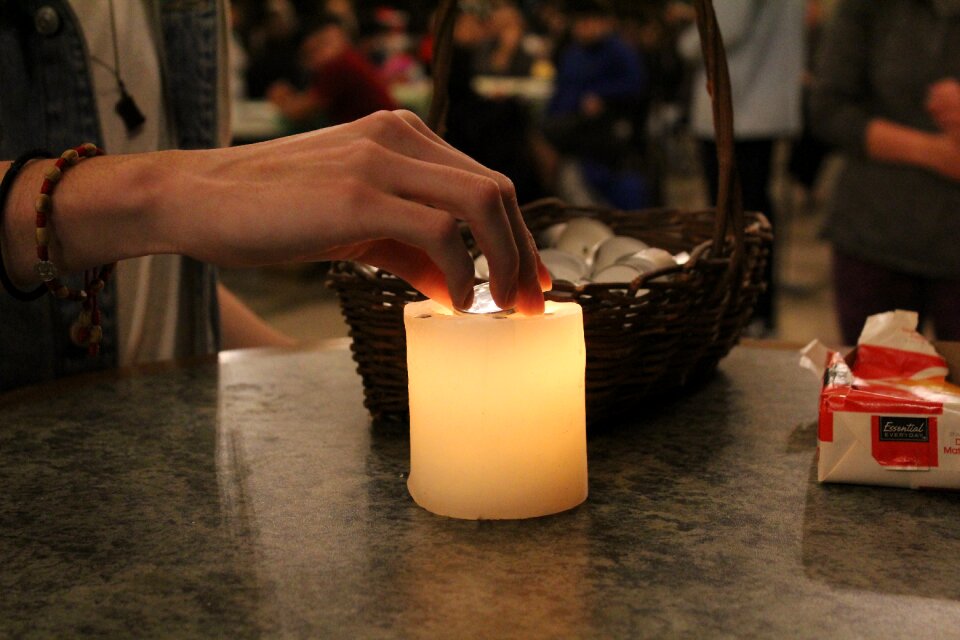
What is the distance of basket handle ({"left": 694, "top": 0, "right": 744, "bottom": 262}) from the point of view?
860 mm

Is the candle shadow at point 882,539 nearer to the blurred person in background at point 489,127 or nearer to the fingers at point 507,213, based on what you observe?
the fingers at point 507,213

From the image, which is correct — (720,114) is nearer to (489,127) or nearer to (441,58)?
(441,58)

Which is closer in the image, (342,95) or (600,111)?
(342,95)

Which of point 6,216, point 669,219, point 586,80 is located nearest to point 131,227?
point 6,216

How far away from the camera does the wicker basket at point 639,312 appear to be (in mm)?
810

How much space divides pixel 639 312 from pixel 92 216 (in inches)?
16.3

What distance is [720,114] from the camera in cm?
88

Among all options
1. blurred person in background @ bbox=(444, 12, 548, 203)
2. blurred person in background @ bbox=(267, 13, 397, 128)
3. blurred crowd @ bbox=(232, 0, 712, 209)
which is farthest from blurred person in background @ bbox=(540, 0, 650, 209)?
blurred person in background @ bbox=(267, 13, 397, 128)

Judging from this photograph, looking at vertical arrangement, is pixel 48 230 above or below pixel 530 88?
above

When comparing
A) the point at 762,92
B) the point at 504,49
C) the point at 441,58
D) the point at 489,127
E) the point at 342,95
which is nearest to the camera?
the point at 441,58

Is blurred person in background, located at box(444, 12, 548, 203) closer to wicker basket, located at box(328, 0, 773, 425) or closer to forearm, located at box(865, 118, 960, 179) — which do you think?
forearm, located at box(865, 118, 960, 179)

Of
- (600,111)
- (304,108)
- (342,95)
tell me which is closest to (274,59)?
(304,108)

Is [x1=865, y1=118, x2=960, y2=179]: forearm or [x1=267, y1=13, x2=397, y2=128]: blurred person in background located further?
[x1=267, y1=13, x2=397, y2=128]: blurred person in background

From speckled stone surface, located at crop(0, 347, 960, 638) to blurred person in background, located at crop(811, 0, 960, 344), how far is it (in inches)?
37.6
